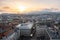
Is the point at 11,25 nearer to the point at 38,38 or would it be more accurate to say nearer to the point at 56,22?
the point at 38,38

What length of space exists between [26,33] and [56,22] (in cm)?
237

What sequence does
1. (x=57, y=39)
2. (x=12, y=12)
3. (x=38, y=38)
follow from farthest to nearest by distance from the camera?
(x=38, y=38)
(x=12, y=12)
(x=57, y=39)

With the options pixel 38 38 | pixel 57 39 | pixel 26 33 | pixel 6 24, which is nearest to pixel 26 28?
pixel 26 33

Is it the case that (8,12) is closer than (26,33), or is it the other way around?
(8,12)

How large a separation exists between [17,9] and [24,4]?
287 millimetres

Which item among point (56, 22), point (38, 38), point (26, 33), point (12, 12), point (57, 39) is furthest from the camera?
point (56, 22)

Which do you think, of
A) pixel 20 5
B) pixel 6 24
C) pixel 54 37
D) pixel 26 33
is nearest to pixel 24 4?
pixel 20 5

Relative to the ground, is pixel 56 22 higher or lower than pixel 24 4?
lower

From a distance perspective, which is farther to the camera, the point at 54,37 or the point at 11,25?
the point at 11,25

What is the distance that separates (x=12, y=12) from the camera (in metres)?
4.00

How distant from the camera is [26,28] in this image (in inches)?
242

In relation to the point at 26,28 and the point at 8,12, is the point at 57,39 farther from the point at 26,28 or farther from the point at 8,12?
the point at 26,28

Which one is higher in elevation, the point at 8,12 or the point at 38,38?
the point at 8,12

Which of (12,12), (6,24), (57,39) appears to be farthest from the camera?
(6,24)
